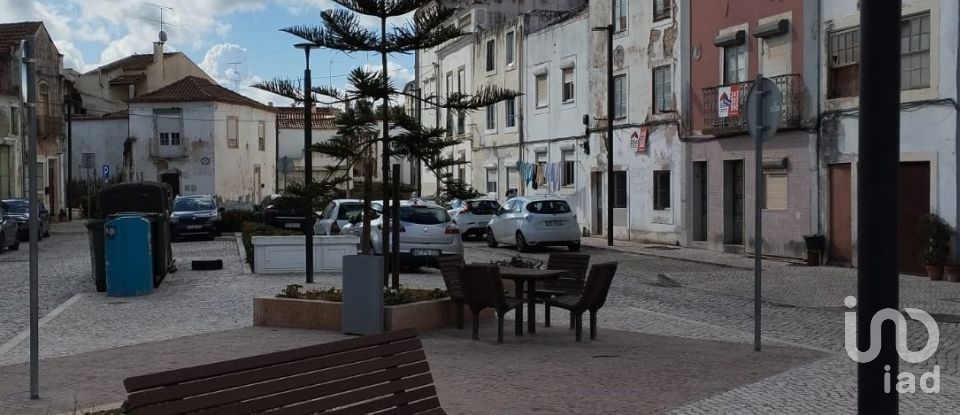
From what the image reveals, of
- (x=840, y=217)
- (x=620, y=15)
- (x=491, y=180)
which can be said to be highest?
(x=620, y=15)

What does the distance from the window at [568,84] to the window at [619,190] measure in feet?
14.1

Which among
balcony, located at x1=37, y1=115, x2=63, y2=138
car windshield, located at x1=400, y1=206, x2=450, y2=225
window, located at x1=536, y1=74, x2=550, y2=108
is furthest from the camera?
balcony, located at x1=37, y1=115, x2=63, y2=138

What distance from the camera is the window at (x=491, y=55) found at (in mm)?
43862

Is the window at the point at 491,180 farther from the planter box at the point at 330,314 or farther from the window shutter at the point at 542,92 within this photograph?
the planter box at the point at 330,314

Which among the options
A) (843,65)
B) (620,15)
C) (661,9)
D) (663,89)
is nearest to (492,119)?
(620,15)

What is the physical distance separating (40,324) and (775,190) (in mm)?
17662

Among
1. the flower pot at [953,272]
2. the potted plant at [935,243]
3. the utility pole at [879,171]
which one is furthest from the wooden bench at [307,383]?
the potted plant at [935,243]

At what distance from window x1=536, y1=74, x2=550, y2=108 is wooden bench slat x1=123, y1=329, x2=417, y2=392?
33.8 metres

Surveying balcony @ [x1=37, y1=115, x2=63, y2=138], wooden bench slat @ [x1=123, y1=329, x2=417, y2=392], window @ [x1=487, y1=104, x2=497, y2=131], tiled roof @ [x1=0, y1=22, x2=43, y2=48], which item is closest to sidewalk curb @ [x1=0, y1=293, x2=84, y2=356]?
wooden bench slat @ [x1=123, y1=329, x2=417, y2=392]

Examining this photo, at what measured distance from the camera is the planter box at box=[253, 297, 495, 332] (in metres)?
11.2

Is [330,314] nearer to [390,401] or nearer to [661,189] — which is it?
[390,401]

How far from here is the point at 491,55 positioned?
146ft

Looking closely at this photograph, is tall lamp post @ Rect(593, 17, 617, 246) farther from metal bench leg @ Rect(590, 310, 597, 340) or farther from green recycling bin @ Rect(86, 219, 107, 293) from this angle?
metal bench leg @ Rect(590, 310, 597, 340)

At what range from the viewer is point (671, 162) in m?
29.9
